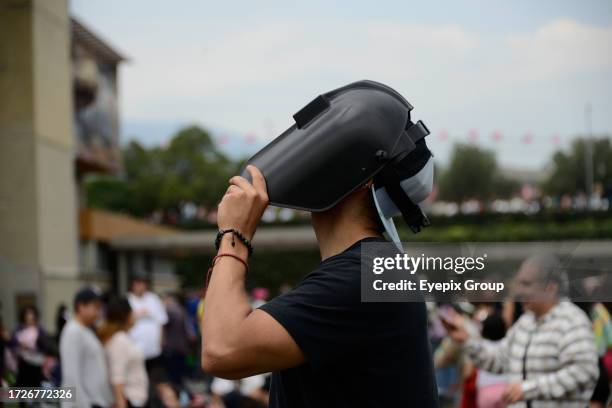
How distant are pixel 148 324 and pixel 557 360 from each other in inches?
292

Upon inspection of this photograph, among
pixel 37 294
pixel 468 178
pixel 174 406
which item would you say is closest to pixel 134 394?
pixel 174 406

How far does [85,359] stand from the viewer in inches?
254

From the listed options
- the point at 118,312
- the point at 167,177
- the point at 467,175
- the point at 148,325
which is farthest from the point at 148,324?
the point at 467,175

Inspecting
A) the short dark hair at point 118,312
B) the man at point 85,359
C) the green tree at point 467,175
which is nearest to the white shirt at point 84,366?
the man at point 85,359

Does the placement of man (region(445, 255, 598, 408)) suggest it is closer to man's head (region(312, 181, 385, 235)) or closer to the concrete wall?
man's head (region(312, 181, 385, 235))

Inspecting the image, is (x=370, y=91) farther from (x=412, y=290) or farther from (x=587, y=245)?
(x=587, y=245)

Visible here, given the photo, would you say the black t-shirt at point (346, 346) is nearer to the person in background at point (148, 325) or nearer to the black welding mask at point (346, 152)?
the black welding mask at point (346, 152)

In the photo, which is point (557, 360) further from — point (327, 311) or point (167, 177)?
point (167, 177)

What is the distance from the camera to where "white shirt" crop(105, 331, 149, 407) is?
6711 mm

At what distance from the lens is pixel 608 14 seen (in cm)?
516

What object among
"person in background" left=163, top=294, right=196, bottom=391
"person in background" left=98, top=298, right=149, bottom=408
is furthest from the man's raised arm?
"person in background" left=163, top=294, right=196, bottom=391

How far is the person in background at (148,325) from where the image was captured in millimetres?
10080

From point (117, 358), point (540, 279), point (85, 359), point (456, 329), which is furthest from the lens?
point (117, 358)

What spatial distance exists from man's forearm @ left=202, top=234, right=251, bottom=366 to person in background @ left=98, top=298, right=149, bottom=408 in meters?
4.97
